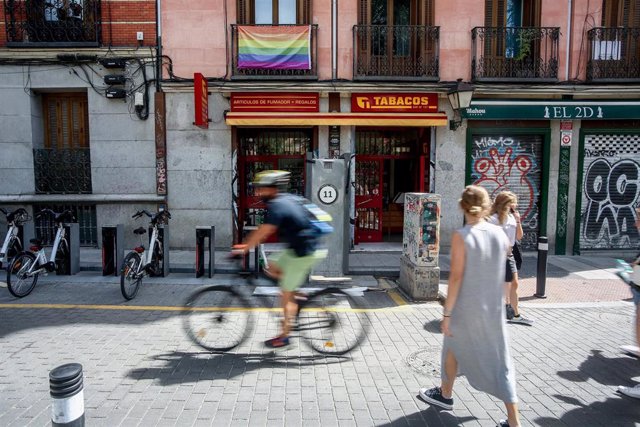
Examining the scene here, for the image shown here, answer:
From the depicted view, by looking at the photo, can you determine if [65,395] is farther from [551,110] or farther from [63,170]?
[551,110]

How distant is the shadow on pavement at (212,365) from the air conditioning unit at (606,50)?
10905 millimetres

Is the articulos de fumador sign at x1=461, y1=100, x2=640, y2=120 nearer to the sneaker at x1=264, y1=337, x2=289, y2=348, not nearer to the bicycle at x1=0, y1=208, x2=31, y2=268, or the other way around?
the sneaker at x1=264, y1=337, x2=289, y2=348

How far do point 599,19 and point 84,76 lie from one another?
1312 cm

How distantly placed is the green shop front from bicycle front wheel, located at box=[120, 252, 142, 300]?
8.18m

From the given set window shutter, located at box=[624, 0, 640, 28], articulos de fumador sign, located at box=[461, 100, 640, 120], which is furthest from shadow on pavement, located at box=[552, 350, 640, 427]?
window shutter, located at box=[624, 0, 640, 28]

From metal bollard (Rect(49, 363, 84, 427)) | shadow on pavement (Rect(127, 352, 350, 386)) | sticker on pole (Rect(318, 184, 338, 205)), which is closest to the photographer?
metal bollard (Rect(49, 363, 84, 427))

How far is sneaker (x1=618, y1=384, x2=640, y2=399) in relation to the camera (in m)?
3.85

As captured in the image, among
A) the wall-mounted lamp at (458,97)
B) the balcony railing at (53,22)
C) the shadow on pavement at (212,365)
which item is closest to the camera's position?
the shadow on pavement at (212,365)

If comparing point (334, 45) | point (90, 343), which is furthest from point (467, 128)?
point (90, 343)

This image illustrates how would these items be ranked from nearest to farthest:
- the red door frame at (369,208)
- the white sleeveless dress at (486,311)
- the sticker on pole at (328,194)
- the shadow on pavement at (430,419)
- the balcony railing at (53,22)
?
the white sleeveless dress at (486,311), the shadow on pavement at (430,419), the sticker on pole at (328,194), the balcony railing at (53,22), the red door frame at (369,208)

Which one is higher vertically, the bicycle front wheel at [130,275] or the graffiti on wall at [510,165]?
the graffiti on wall at [510,165]

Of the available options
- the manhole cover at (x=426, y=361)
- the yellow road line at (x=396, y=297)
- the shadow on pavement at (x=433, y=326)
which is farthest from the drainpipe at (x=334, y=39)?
the manhole cover at (x=426, y=361)

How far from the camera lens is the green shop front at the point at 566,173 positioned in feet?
36.3

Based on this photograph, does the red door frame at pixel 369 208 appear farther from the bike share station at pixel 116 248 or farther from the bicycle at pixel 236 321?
the bicycle at pixel 236 321
